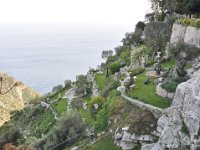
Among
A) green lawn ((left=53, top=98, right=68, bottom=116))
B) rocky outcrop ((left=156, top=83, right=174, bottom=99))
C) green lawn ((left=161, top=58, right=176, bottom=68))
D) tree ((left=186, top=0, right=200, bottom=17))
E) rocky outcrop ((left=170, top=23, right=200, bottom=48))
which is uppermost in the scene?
tree ((left=186, top=0, right=200, bottom=17))

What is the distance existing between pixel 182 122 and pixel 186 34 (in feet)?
56.7

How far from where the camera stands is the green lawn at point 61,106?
40.6m

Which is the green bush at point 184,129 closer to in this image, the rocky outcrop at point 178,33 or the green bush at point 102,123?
the green bush at point 102,123

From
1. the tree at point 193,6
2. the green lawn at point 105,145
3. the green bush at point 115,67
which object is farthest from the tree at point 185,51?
the green bush at point 115,67

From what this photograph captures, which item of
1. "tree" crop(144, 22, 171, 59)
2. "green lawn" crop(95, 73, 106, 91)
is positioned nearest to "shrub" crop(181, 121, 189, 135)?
"tree" crop(144, 22, 171, 59)

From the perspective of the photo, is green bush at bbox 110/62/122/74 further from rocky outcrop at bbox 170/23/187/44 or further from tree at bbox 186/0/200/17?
tree at bbox 186/0/200/17

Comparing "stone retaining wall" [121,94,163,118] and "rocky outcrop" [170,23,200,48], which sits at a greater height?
"rocky outcrop" [170,23,200,48]

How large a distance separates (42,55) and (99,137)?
156968mm

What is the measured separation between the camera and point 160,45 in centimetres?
3788

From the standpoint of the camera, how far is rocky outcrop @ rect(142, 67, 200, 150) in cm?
1836

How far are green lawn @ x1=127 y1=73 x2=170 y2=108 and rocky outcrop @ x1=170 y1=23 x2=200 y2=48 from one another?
7.51 metres

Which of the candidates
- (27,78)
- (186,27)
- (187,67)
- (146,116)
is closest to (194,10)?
(186,27)

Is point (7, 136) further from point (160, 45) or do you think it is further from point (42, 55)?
point (42, 55)

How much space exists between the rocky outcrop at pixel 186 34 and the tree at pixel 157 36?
42.9 inches
